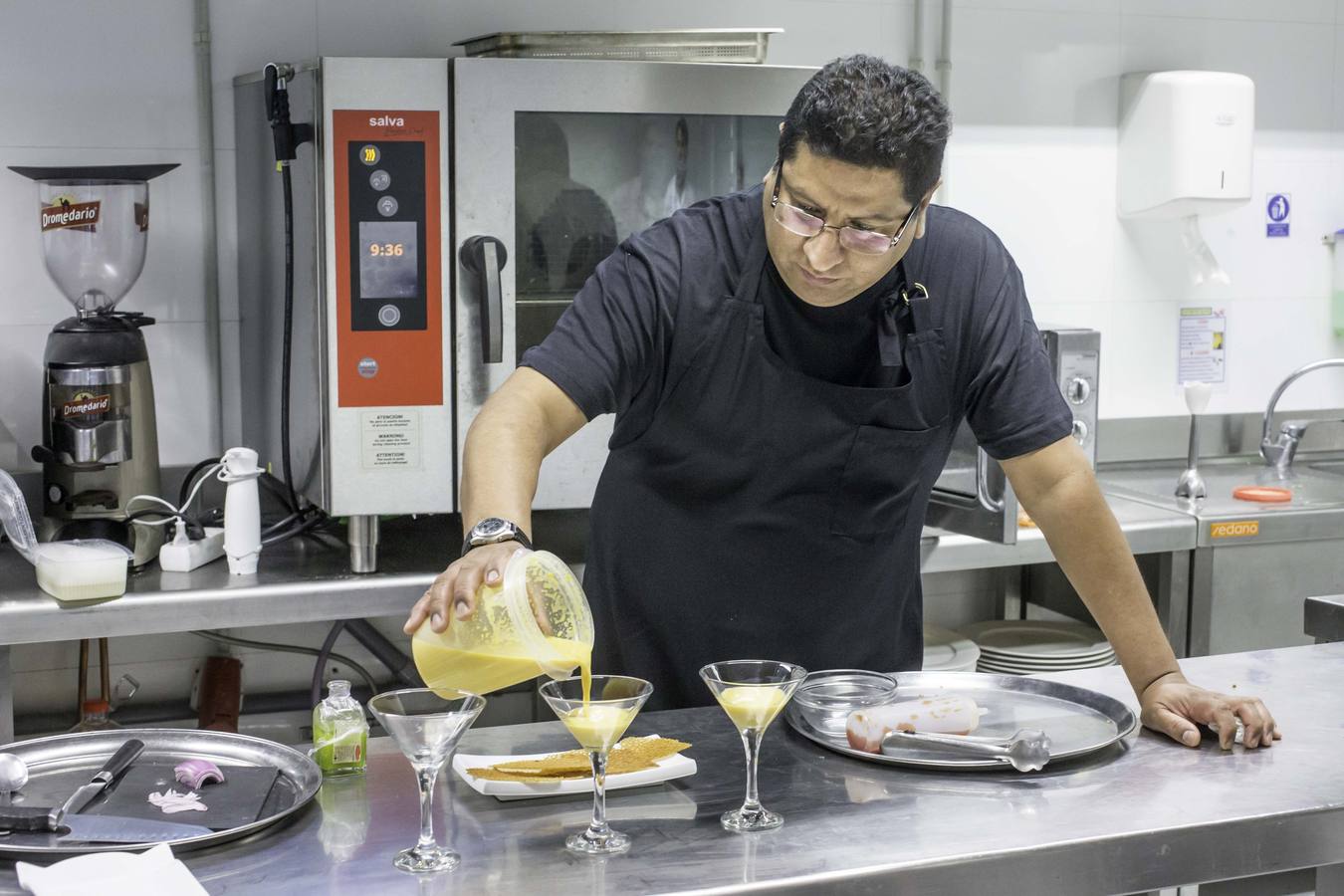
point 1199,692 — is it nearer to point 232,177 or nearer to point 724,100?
point 724,100

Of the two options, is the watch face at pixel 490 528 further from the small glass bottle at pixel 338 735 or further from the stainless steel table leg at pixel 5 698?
the stainless steel table leg at pixel 5 698

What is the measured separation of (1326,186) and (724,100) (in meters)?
2.19

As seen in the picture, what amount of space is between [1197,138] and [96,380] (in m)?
2.58

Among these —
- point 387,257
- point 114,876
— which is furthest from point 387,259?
point 114,876

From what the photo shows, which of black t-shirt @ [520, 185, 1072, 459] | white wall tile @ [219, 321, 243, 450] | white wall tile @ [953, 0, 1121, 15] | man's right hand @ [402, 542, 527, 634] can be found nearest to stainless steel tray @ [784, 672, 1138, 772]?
A: black t-shirt @ [520, 185, 1072, 459]

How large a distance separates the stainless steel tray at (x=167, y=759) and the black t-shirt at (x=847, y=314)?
1.98 ft

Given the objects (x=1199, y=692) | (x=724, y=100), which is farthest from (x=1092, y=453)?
(x=1199, y=692)

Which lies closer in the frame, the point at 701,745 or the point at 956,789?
the point at 956,789

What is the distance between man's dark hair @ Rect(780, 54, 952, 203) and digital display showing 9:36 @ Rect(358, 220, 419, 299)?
986 millimetres

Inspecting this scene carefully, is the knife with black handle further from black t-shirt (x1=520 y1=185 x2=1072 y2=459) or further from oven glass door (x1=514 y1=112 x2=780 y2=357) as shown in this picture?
oven glass door (x1=514 y1=112 x2=780 y2=357)

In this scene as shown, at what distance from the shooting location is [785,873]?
52.9 inches

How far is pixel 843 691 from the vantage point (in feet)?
5.90

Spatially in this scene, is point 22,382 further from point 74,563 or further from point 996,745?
point 996,745

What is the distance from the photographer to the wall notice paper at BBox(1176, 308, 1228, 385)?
3926 mm
